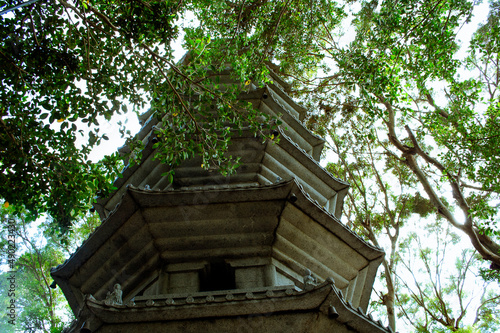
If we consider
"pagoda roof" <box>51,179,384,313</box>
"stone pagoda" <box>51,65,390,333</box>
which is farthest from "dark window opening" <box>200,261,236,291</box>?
"pagoda roof" <box>51,179,384,313</box>

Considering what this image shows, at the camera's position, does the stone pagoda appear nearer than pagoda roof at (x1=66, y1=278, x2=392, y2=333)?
No

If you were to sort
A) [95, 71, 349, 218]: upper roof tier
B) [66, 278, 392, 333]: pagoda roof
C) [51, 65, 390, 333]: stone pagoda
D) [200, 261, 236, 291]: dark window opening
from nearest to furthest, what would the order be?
1. [66, 278, 392, 333]: pagoda roof
2. [51, 65, 390, 333]: stone pagoda
3. [200, 261, 236, 291]: dark window opening
4. [95, 71, 349, 218]: upper roof tier

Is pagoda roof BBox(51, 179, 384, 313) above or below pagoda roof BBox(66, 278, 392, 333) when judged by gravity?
above

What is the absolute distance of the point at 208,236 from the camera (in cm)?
639

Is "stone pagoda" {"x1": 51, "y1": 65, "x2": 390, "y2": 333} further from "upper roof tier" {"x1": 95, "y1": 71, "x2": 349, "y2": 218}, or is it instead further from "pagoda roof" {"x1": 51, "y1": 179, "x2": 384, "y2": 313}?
"upper roof tier" {"x1": 95, "y1": 71, "x2": 349, "y2": 218}

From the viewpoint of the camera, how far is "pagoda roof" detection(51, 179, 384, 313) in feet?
20.0

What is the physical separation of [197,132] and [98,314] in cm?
336

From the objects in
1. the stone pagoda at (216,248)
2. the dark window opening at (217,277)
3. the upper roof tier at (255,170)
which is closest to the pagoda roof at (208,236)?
the stone pagoda at (216,248)

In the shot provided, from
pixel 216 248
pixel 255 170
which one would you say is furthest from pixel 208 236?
pixel 255 170

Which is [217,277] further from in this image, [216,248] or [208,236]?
[208,236]

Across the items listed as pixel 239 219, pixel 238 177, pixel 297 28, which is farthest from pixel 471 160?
pixel 239 219

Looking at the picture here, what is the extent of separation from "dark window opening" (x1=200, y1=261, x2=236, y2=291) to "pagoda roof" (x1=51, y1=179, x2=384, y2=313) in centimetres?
20

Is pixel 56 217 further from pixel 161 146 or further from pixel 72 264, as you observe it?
pixel 161 146

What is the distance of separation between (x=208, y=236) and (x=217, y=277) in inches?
27.5
